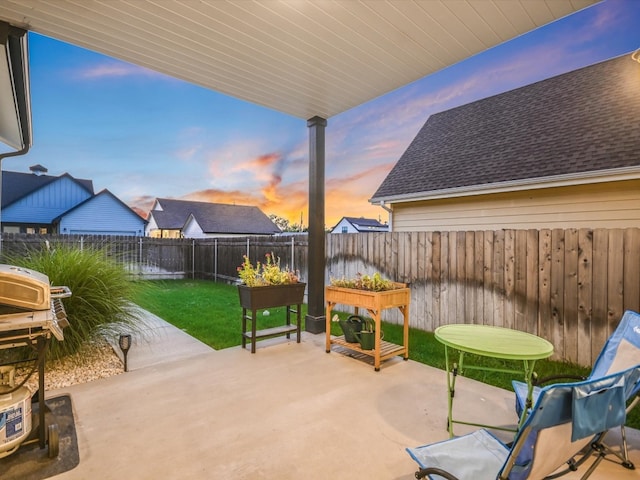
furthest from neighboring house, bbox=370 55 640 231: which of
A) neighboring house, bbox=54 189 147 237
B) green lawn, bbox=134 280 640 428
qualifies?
neighboring house, bbox=54 189 147 237

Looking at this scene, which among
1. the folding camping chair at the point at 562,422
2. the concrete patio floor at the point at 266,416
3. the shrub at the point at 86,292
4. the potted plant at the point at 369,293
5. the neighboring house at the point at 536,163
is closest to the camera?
the folding camping chair at the point at 562,422

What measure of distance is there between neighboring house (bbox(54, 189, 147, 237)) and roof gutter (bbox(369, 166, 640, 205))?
16111 millimetres

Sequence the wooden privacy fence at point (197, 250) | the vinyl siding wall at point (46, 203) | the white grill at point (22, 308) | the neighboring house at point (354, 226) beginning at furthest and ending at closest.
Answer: the neighboring house at point (354, 226) < the vinyl siding wall at point (46, 203) < the wooden privacy fence at point (197, 250) < the white grill at point (22, 308)

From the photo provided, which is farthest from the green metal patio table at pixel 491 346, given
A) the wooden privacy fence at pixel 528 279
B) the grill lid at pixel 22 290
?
the grill lid at pixel 22 290

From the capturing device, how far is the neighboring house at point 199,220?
2242cm

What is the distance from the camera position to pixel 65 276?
3479mm

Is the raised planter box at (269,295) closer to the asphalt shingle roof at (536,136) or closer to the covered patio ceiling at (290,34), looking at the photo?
the covered patio ceiling at (290,34)

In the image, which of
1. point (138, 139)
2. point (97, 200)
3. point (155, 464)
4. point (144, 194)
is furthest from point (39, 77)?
point (155, 464)

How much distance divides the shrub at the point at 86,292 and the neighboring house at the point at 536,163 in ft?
19.1

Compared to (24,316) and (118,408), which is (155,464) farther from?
(24,316)

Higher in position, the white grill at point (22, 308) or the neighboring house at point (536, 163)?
the neighboring house at point (536, 163)

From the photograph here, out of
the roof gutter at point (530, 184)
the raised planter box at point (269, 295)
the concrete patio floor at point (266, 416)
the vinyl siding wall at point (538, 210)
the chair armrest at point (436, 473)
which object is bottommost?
the concrete patio floor at point (266, 416)

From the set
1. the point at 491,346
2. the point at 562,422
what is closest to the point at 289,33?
the point at 491,346

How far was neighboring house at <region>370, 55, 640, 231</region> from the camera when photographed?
508 centimetres
